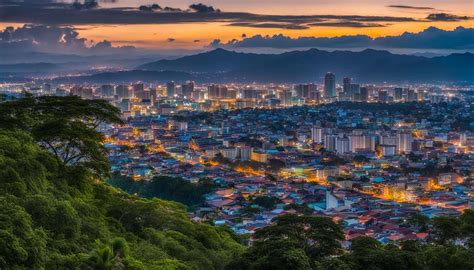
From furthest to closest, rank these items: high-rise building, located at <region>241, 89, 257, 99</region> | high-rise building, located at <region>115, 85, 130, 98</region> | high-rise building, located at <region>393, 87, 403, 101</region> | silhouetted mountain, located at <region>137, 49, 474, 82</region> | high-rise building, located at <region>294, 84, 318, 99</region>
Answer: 1. silhouetted mountain, located at <region>137, 49, 474, 82</region>
2. high-rise building, located at <region>294, 84, 318, 99</region>
3. high-rise building, located at <region>241, 89, 257, 99</region>
4. high-rise building, located at <region>115, 85, 130, 98</region>
5. high-rise building, located at <region>393, 87, 403, 101</region>

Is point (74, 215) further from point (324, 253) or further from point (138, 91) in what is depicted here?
point (138, 91)

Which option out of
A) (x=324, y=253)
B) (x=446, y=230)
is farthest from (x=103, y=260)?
(x=446, y=230)

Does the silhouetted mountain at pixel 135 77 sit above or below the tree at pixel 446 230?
below

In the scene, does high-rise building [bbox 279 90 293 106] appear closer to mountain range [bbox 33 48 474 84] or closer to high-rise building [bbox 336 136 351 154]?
high-rise building [bbox 336 136 351 154]

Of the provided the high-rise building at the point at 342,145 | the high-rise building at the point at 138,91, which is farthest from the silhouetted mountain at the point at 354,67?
the high-rise building at the point at 342,145

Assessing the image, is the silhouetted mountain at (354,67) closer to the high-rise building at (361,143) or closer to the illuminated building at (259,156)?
the high-rise building at (361,143)

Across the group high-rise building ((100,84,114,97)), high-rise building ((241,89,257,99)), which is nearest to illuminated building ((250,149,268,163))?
high-rise building ((241,89,257,99))

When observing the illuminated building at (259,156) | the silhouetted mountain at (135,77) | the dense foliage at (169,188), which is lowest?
the silhouetted mountain at (135,77)
